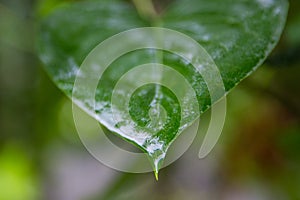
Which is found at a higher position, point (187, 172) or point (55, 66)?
point (55, 66)

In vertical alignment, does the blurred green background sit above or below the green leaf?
below

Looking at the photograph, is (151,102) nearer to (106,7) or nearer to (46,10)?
(106,7)

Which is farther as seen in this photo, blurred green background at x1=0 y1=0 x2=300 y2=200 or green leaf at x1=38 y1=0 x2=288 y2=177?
blurred green background at x1=0 y1=0 x2=300 y2=200

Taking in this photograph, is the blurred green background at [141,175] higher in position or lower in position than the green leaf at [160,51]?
lower

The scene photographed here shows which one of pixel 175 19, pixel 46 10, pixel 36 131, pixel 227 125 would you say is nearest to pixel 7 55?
pixel 36 131

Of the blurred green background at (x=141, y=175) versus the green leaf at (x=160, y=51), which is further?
the blurred green background at (x=141, y=175)
